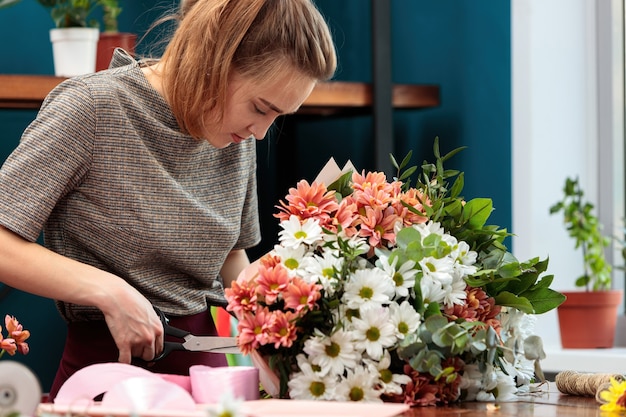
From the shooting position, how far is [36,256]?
1.48 meters

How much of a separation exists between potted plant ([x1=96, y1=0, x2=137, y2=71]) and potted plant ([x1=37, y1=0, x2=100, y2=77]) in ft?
0.08

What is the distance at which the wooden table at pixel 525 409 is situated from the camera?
3.67 ft

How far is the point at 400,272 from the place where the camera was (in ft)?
3.91

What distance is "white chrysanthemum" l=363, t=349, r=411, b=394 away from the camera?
1.14 metres

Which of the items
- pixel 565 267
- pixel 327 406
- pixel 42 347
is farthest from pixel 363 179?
pixel 42 347

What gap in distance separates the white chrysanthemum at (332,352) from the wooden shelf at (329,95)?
2.06 meters

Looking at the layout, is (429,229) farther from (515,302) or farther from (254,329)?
(254,329)

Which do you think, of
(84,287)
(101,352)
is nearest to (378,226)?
(84,287)

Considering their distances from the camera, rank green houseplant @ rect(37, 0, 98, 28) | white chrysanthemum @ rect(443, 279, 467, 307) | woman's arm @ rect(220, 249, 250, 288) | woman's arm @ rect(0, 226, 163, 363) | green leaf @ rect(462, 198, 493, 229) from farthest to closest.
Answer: green houseplant @ rect(37, 0, 98, 28) < woman's arm @ rect(220, 249, 250, 288) < woman's arm @ rect(0, 226, 163, 363) < green leaf @ rect(462, 198, 493, 229) < white chrysanthemum @ rect(443, 279, 467, 307)

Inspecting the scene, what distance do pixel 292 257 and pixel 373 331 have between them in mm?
133

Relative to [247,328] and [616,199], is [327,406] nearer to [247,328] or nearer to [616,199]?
[247,328]

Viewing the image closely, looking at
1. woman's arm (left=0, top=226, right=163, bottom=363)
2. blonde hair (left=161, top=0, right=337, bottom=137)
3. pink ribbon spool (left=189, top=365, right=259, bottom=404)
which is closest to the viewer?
pink ribbon spool (left=189, top=365, right=259, bottom=404)

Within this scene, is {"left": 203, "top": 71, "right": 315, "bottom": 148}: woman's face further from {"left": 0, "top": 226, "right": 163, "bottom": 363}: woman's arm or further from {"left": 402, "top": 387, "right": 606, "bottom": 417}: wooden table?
{"left": 402, "top": 387, "right": 606, "bottom": 417}: wooden table

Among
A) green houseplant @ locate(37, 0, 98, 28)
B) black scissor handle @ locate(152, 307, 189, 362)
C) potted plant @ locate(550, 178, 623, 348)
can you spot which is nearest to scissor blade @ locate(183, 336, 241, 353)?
black scissor handle @ locate(152, 307, 189, 362)
